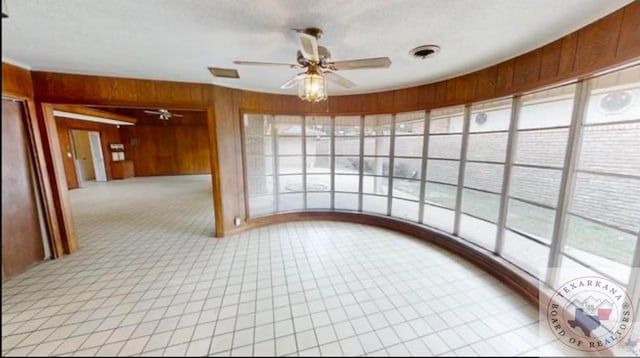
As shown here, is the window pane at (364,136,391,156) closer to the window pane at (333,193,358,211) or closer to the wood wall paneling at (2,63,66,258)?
the window pane at (333,193,358,211)

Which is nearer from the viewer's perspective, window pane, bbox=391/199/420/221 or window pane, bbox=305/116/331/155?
window pane, bbox=391/199/420/221

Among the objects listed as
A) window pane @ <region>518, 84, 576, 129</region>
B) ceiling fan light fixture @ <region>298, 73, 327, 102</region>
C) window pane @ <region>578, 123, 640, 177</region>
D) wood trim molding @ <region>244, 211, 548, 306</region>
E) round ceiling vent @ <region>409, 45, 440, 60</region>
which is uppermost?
round ceiling vent @ <region>409, 45, 440, 60</region>

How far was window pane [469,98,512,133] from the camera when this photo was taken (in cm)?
280

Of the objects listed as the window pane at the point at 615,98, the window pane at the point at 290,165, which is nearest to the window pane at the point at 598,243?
the window pane at the point at 615,98

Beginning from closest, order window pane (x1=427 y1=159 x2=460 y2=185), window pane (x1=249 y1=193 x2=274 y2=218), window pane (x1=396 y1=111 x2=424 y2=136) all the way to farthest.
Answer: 1. window pane (x1=427 y1=159 x2=460 y2=185)
2. window pane (x1=396 y1=111 x2=424 y2=136)
3. window pane (x1=249 y1=193 x2=274 y2=218)

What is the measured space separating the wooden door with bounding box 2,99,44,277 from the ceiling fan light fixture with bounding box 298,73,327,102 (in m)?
3.20

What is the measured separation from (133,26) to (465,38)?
9.34 ft

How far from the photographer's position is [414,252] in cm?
342

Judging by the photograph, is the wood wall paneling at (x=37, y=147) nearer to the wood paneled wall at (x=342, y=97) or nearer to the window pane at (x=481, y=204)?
the wood paneled wall at (x=342, y=97)

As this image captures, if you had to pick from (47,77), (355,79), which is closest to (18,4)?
(47,77)

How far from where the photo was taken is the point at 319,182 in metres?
4.82

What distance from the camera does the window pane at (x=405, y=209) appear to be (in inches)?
163

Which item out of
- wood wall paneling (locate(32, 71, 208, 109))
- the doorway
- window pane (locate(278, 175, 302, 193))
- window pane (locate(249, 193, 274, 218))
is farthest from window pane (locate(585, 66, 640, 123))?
the doorway

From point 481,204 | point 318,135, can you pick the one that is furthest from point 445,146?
point 318,135
